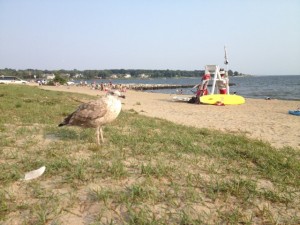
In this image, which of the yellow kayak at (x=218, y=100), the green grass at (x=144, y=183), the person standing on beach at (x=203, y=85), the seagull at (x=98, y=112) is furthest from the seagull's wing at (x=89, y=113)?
the person standing on beach at (x=203, y=85)

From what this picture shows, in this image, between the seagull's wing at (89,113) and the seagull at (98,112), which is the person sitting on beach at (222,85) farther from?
the seagull's wing at (89,113)

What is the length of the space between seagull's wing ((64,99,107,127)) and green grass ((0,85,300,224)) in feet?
1.52

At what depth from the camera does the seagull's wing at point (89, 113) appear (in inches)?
255

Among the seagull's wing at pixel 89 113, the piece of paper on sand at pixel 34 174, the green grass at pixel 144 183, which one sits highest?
the seagull's wing at pixel 89 113

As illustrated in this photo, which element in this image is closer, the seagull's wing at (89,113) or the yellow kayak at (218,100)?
the seagull's wing at (89,113)

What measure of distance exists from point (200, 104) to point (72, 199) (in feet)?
76.3

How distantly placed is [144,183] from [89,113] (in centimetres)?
275

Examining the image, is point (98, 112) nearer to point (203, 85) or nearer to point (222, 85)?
point (203, 85)

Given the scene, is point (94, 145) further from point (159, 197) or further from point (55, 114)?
point (55, 114)

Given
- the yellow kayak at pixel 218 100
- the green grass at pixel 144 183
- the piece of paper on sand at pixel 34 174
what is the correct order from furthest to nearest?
1. the yellow kayak at pixel 218 100
2. the piece of paper on sand at pixel 34 174
3. the green grass at pixel 144 183

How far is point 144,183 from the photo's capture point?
4.30 meters

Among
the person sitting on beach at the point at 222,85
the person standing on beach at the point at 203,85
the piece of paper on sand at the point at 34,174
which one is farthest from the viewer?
the person sitting on beach at the point at 222,85

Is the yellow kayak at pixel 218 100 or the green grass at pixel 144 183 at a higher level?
the green grass at pixel 144 183

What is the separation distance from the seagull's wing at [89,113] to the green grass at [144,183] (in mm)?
462
